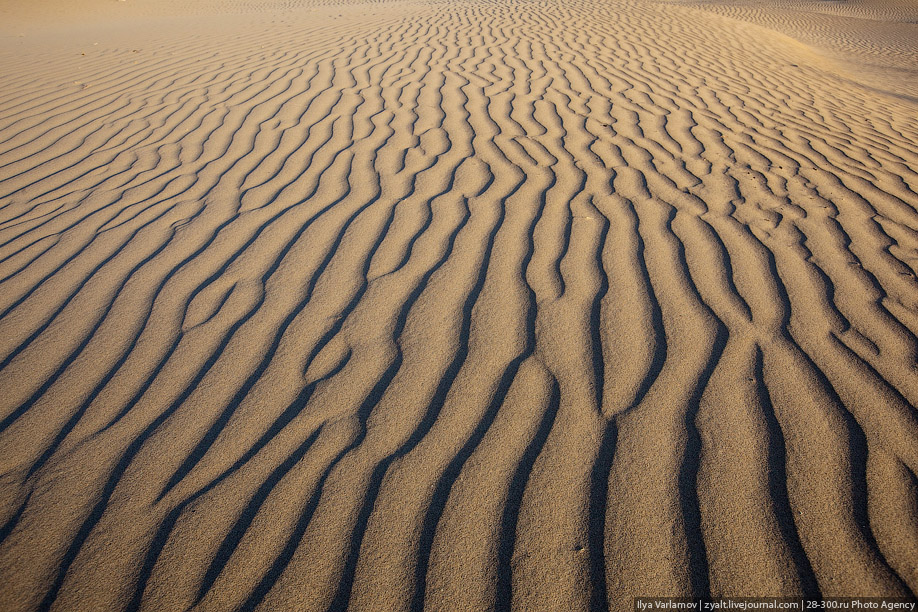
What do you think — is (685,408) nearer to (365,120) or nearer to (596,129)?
(596,129)

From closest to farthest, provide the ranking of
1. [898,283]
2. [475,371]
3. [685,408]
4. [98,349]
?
[685,408] → [475,371] → [98,349] → [898,283]

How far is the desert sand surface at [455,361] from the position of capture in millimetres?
1338

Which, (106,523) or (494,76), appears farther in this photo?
(494,76)

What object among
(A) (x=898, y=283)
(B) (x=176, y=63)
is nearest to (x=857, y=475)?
(A) (x=898, y=283)

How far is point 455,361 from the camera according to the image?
1893 mm

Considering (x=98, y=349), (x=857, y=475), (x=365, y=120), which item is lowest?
(x=857, y=475)

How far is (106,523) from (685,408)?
A: 175cm

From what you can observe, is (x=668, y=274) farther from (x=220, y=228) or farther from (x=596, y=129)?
A: (x=220, y=228)

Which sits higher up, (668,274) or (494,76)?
(494,76)

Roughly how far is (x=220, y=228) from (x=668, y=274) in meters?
2.28

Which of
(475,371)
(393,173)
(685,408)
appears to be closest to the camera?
(685,408)

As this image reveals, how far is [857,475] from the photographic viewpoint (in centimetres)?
146

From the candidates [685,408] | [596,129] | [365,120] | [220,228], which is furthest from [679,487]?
[365,120]

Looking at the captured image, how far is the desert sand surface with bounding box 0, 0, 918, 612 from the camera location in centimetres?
134
